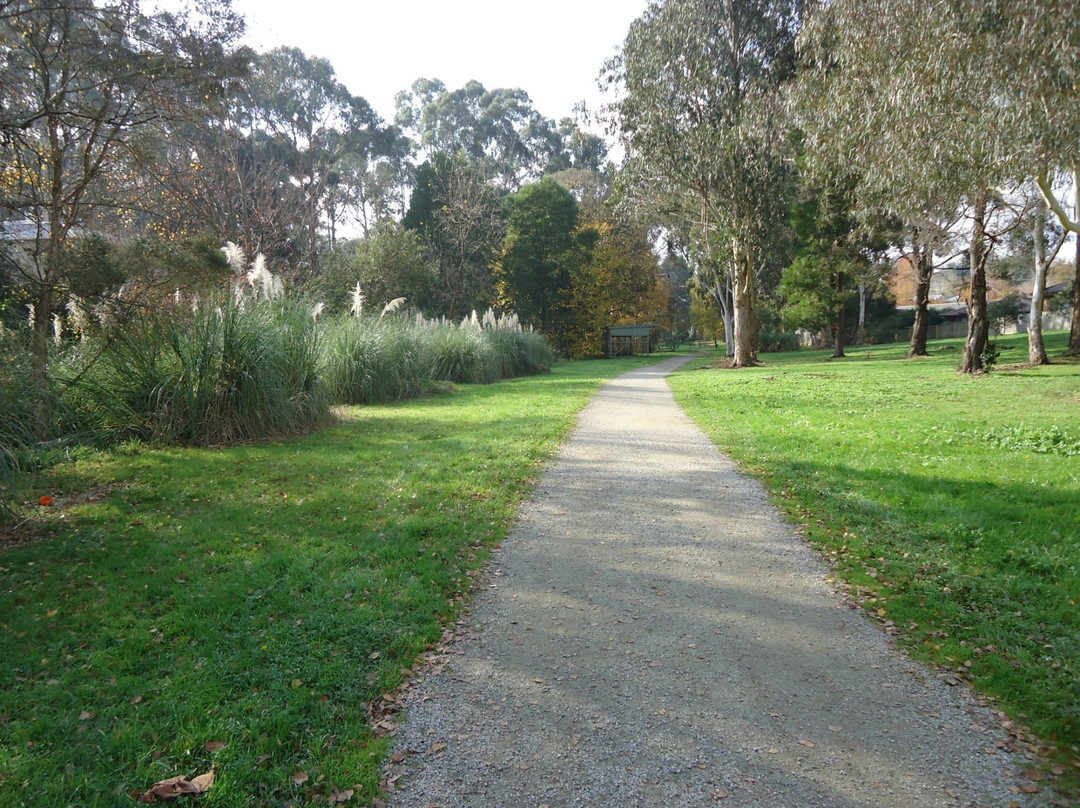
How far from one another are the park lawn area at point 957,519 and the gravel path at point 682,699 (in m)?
0.29

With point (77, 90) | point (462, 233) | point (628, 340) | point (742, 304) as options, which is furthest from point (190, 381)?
point (628, 340)

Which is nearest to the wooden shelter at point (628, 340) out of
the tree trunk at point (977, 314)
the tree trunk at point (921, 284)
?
the tree trunk at point (921, 284)

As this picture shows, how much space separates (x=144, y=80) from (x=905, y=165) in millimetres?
11667

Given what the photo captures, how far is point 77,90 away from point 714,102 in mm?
20279

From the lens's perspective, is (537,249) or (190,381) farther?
(537,249)

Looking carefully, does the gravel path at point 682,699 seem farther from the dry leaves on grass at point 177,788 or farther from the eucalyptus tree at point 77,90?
the eucalyptus tree at point 77,90

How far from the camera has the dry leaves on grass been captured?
2346mm

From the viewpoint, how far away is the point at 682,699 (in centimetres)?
296

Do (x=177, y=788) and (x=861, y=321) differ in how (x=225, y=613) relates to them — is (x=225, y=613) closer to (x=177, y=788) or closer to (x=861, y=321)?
(x=177, y=788)

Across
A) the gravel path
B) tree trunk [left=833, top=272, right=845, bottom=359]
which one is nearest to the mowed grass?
the gravel path

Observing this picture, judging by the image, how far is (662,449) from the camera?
882cm

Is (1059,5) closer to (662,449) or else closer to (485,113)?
(662,449)

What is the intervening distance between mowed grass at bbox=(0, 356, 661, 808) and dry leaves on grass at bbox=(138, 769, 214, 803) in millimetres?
50

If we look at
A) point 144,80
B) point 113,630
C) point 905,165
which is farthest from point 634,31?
point 113,630
